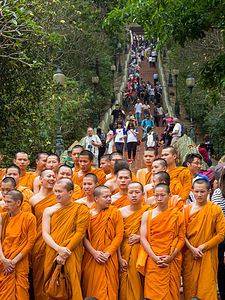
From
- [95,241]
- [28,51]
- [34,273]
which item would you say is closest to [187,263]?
[95,241]

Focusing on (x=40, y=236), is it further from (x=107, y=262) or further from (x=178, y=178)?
(x=178, y=178)

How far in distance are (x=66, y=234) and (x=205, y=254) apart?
6.09 ft

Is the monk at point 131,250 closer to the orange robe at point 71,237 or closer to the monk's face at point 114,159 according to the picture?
the orange robe at point 71,237

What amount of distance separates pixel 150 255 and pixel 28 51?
682 cm

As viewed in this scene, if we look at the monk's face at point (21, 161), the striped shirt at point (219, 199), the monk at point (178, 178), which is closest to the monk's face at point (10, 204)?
the monk's face at point (21, 161)

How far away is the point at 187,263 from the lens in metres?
5.64

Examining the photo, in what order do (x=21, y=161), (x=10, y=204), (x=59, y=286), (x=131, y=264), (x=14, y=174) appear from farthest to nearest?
(x=21, y=161) → (x=14, y=174) → (x=131, y=264) → (x=10, y=204) → (x=59, y=286)

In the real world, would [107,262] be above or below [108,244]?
below

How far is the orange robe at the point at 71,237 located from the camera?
5.27 meters

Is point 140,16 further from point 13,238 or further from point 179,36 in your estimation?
point 13,238

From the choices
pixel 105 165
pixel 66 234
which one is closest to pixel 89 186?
pixel 66 234

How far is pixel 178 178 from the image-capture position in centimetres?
686

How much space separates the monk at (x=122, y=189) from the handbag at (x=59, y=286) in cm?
141

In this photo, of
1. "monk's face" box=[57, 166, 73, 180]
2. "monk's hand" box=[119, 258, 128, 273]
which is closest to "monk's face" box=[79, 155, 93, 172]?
"monk's face" box=[57, 166, 73, 180]
